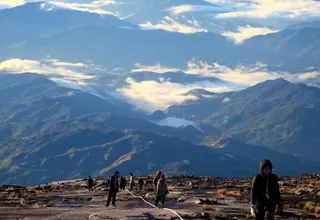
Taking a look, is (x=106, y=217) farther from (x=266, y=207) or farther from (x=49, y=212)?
(x=266, y=207)

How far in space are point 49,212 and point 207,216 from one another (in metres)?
10.1

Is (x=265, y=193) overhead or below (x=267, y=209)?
overhead

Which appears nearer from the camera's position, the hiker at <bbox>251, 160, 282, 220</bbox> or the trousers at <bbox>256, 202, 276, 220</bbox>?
the hiker at <bbox>251, 160, 282, 220</bbox>

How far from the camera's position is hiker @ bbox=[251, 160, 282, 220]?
21.1 m

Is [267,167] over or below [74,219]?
over

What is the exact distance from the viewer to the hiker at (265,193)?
21.1 m

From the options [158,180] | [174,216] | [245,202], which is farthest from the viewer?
[245,202]

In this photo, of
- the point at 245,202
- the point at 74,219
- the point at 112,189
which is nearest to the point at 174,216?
the point at 74,219

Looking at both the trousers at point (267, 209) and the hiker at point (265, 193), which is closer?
the hiker at point (265, 193)

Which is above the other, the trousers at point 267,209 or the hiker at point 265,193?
the hiker at point 265,193

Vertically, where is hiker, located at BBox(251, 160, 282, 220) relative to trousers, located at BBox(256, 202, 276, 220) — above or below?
above

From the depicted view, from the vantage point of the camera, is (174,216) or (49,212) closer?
(174,216)

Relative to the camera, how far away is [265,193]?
21219 millimetres

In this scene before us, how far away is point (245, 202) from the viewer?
4909cm
